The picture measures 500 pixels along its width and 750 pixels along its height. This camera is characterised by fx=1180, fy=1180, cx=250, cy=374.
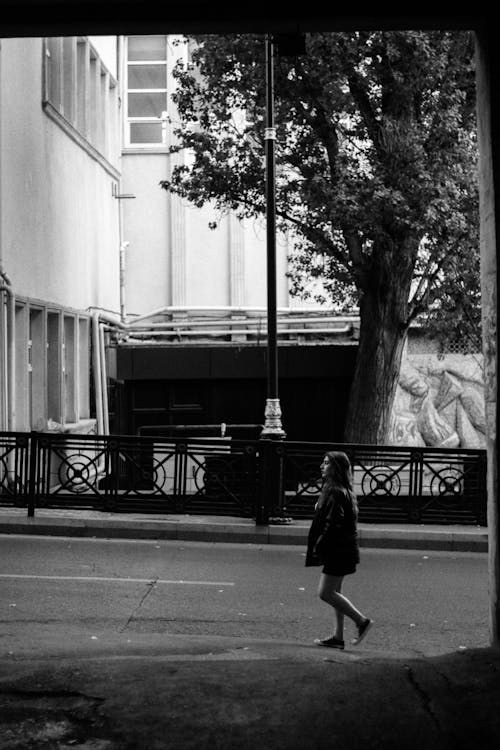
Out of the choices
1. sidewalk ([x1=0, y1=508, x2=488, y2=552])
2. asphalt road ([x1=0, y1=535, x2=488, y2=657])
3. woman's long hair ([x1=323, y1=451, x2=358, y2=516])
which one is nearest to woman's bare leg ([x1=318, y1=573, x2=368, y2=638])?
asphalt road ([x1=0, y1=535, x2=488, y2=657])

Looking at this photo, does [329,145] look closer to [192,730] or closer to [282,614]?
[282,614]

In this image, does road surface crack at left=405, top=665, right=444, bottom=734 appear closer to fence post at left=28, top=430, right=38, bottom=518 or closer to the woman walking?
the woman walking

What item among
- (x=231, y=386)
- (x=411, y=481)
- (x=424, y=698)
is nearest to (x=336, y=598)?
(x=424, y=698)

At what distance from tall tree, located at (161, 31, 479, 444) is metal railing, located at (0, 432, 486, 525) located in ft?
21.0

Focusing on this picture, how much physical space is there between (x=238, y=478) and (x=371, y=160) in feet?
27.6

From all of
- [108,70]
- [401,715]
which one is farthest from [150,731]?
[108,70]

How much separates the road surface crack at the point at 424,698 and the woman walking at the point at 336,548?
7.28ft

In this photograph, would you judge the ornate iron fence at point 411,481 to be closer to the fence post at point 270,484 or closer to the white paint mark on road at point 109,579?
the fence post at point 270,484

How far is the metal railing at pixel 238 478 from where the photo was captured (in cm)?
1642

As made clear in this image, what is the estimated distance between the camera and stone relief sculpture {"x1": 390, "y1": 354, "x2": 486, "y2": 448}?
1101 inches

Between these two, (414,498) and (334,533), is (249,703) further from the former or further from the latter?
(414,498)

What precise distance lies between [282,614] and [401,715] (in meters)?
4.72

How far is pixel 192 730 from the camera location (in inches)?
237

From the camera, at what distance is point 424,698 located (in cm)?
661
